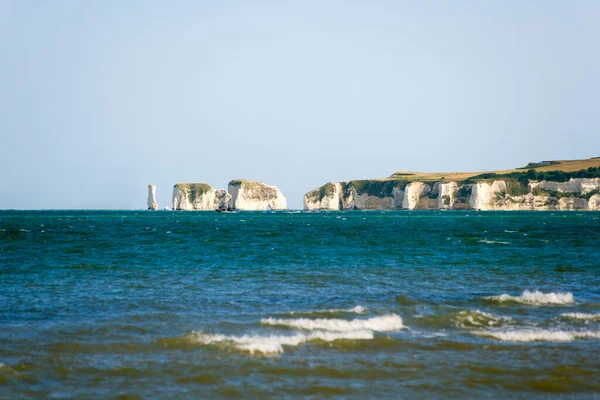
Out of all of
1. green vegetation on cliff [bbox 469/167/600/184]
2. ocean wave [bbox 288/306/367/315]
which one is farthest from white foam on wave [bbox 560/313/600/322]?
green vegetation on cliff [bbox 469/167/600/184]

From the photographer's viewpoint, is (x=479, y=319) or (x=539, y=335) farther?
(x=479, y=319)

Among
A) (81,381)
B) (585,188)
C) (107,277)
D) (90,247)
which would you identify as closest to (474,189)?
(585,188)

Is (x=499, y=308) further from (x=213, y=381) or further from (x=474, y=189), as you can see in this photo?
(x=474, y=189)

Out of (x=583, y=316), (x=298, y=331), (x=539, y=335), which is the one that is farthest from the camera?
(x=583, y=316)

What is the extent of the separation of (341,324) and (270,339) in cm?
259

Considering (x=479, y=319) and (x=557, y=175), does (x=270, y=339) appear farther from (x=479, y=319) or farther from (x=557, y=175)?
(x=557, y=175)

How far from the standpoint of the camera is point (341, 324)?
16047 mm

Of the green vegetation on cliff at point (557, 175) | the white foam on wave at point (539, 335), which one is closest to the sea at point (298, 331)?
the white foam on wave at point (539, 335)

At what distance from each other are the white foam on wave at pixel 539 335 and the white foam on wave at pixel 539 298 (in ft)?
14.4

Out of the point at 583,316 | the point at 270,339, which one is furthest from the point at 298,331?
the point at 583,316

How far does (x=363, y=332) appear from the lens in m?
15.2

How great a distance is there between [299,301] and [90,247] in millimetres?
27297

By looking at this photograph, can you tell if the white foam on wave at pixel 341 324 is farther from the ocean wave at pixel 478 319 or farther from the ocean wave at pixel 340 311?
the ocean wave at pixel 478 319

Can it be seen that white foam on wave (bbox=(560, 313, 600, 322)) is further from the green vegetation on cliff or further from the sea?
the green vegetation on cliff
